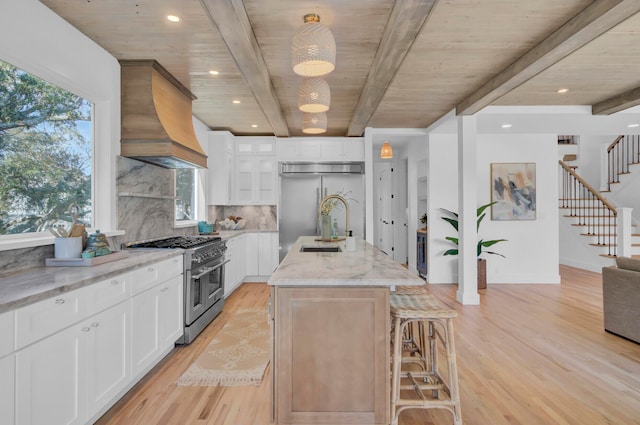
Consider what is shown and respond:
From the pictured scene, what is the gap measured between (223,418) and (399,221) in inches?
249

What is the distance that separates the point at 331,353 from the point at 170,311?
1700mm

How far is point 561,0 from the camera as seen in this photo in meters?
2.25

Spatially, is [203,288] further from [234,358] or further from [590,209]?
[590,209]

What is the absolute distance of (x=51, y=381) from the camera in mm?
1583

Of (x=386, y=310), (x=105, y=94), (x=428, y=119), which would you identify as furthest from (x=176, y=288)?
(x=428, y=119)

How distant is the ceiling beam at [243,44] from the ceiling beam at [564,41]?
2349 millimetres

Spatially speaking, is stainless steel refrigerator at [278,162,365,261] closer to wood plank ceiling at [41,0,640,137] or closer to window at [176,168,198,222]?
window at [176,168,198,222]

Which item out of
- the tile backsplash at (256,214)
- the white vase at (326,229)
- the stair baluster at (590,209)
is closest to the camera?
the white vase at (326,229)

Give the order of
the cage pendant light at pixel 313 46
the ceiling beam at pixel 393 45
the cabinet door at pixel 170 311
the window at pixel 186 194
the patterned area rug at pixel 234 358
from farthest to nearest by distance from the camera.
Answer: the window at pixel 186 194 < the cabinet door at pixel 170 311 < the patterned area rug at pixel 234 358 < the ceiling beam at pixel 393 45 < the cage pendant light at pixel 313 46

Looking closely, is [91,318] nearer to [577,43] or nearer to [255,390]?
[255,390]

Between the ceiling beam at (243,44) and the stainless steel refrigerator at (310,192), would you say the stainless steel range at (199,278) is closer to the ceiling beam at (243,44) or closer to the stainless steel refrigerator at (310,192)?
the ceiling beam at (243,44)

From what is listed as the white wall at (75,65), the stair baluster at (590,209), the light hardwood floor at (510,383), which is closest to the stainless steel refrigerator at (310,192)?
the light hardwood floor at (510,383)

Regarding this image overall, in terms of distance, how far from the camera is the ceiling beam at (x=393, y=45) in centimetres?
222

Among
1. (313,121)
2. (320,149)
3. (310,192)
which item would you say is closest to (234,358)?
(313,121)
